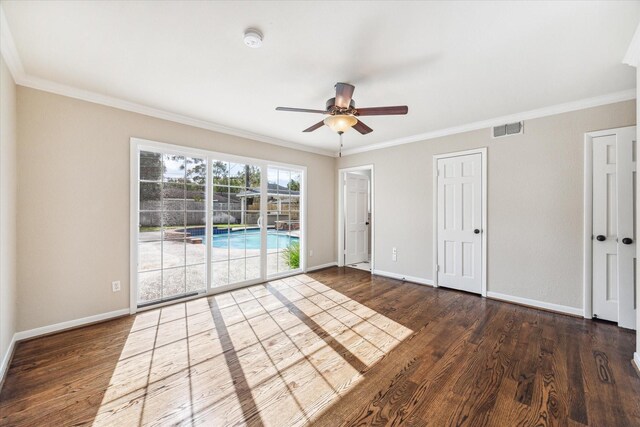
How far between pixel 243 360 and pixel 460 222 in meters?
3.56

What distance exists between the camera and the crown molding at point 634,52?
1.93 metres

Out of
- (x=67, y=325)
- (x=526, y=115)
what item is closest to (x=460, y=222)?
(x=526, y=115)

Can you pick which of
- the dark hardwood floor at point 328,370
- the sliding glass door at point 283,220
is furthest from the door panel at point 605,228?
the sliding glass door at point 283,220

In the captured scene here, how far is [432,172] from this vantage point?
14.4ft

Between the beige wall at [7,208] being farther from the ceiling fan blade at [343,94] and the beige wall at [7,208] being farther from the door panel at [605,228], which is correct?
the door panel at [605,228]

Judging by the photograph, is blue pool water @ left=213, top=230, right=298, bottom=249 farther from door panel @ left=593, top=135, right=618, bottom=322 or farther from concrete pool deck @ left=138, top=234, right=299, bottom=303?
door panel @ left=593, top=135, right=618, bottom=322

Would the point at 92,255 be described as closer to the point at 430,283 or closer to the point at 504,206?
the point at 430,283

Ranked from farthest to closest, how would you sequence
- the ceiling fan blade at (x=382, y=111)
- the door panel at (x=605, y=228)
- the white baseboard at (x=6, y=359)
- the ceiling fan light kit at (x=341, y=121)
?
the door panel at (x=605, y=228) < the ceiling fan light kit at (x=341, y=121) < the ceiling fan blade at (x=382, y=111) < the white baseboard at (x=6, y=359)

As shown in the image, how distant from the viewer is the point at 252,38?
1936 mm

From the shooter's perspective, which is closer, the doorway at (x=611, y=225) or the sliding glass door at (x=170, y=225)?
the doorway at (x=611, y=225)

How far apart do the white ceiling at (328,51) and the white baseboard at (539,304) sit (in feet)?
8.18

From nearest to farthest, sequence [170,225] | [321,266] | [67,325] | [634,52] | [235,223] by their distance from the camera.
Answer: [634,52]
[67,325]
[170,225]
[235,223]
[321,266]

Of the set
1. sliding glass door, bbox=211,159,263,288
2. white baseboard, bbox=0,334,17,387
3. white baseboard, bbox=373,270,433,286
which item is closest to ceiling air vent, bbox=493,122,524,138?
white baseboard, bbox=373,270,433,286

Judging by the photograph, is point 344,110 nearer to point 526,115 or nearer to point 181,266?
point 526,115
